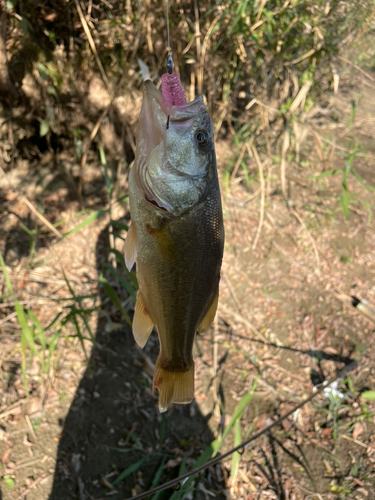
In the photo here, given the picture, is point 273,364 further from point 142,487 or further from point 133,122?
point 133,122

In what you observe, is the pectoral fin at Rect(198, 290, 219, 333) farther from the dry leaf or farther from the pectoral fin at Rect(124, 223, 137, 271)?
the dry leaf

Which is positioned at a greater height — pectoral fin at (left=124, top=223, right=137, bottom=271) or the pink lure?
the pink lure

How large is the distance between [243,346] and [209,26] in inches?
127

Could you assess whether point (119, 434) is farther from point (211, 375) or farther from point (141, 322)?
point (141, 322)

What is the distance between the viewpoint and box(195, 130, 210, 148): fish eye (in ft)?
3.69

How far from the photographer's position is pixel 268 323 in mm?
3457

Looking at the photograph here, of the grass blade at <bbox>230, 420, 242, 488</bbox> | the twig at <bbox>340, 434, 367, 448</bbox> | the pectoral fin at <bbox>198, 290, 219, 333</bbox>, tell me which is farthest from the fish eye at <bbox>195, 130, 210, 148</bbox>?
the twig at <bbox>340, 434, 367, 448</bbox>

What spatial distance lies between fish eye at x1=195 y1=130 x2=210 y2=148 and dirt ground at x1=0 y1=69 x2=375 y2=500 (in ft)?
4.79

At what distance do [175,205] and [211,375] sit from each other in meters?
2.27

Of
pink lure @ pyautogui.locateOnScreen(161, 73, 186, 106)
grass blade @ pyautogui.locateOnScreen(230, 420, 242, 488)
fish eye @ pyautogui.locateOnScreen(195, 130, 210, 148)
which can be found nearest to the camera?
pink lure @ pyautogui.locateOnScreen(161, 73, 186, 106)

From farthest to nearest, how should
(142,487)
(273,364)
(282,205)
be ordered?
(282,205) < (273,364) < (142,487)

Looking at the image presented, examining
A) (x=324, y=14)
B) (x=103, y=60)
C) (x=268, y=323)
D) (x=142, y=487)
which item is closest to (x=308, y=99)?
(x=324, y=14)

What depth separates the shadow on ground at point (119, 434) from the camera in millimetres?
2246

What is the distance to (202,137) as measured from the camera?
1130 millimetres
